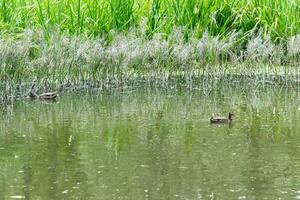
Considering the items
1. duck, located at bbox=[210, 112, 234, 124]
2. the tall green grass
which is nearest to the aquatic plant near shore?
the tall green grass

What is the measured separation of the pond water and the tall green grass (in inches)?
65.4

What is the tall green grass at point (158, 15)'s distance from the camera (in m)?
11.5

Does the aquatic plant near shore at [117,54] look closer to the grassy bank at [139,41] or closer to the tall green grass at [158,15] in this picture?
the grassy bank at [139,41]

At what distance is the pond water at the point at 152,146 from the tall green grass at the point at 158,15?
1661mm

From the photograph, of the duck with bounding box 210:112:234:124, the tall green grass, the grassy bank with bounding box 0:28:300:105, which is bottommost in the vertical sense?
the duck with bounding box 210:112:234:124

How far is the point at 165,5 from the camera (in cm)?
1211

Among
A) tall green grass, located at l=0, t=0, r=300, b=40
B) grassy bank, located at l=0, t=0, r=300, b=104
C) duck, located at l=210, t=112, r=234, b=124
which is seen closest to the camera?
duck, located at l=210, t=112, r=234, b=124

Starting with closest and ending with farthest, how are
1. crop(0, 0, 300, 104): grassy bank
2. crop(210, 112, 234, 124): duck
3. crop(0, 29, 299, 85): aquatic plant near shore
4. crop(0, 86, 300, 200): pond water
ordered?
crop(0, 86, 300, 200): pond water → crop(210, 112, 234, 124): duck → crop(0, 29, 299, 85): aquatic plant near shore → crop(0, 0, 300, 104): grassy bank

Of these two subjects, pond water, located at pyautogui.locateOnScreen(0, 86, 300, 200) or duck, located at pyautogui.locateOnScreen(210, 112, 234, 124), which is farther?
duck, located at pyautogui.locateOnScreen(210, 112, 234, 124)

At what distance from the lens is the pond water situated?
6121 mm

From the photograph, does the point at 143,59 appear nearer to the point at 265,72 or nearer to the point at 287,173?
the point at 265,72

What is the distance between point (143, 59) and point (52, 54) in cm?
112

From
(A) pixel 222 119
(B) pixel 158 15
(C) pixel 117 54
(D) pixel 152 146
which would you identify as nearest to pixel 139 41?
(C) pixel 117 54

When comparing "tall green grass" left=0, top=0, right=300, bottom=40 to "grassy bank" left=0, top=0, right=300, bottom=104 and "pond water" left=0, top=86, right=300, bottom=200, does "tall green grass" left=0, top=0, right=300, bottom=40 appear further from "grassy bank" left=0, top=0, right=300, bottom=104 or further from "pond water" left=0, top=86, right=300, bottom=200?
"pond water" left=0, top=86, right=300, bottom=200
